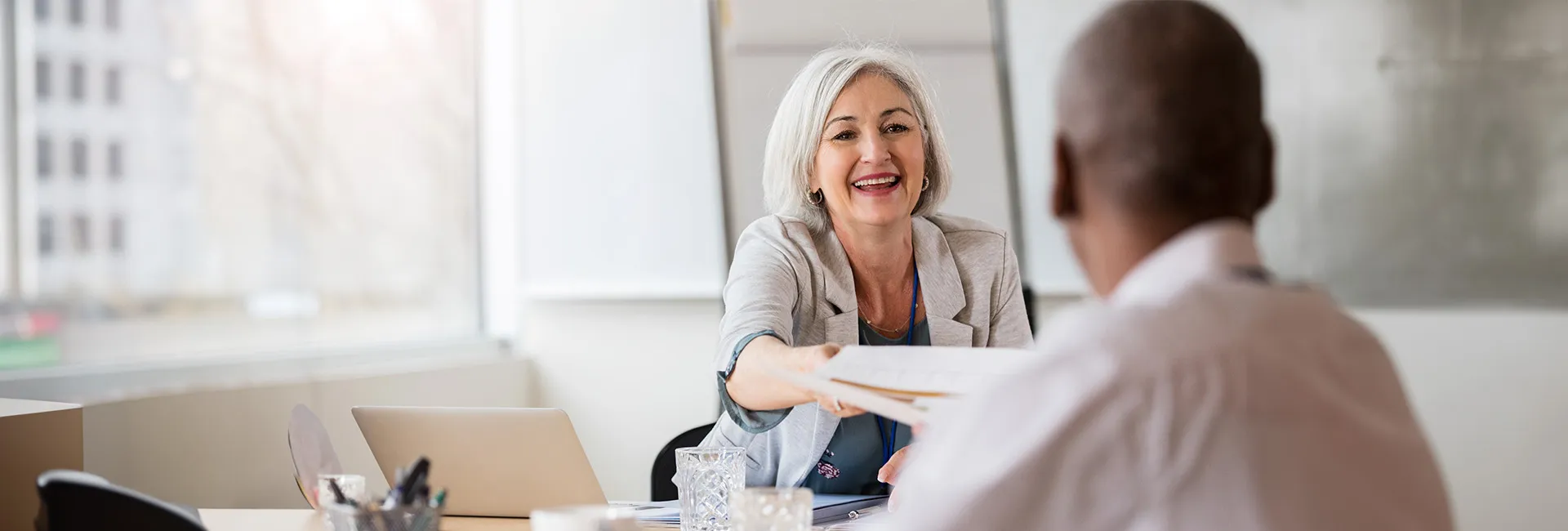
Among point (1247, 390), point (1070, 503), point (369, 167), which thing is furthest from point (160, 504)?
point (369, 167)

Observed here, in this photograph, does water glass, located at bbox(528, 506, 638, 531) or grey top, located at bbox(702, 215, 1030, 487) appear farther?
grey top, located at bbox(702, 215, 1030, 487)

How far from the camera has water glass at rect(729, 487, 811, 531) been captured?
52.9 inches

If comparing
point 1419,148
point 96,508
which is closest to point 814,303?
point 96,508

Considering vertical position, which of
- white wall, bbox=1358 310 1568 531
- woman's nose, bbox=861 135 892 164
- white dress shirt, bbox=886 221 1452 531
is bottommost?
white wall, bbox=1358 310 1568 531

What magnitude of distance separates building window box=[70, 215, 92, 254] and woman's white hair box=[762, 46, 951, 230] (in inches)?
61.6

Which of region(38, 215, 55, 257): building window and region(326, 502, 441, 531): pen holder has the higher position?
region(38, 215, 55, 257): building window

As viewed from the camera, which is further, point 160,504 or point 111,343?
point 111,343

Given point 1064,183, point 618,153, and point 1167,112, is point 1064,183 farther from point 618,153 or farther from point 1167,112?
point 618,153

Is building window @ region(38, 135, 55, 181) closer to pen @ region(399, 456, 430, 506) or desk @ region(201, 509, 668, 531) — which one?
desk @ region(201, 509, 668, 531)

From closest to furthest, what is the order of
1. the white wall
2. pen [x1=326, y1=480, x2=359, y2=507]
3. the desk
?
pen [x1=326, y1=480, x2=359, y2=507] → the desk → the white wall

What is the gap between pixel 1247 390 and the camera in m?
0.72

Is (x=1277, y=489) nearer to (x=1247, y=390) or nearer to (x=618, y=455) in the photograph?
(x=1247, y=390)

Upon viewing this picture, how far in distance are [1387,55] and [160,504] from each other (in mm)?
3137

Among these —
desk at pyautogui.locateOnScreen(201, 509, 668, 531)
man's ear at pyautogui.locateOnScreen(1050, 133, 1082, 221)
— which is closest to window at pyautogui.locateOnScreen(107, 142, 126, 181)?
desk at pyautogui.locateOnScreen(201, 509, 668, 531)
